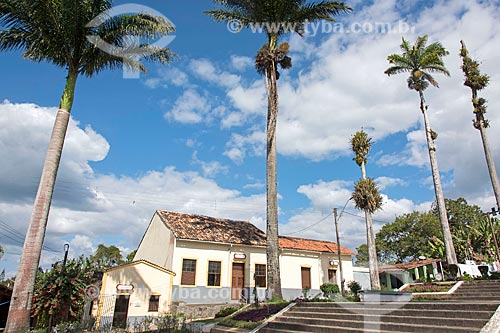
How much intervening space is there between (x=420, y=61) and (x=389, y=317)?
23.3 m

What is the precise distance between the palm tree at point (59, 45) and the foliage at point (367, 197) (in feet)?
53.4

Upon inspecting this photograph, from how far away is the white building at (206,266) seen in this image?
1809 centimetres

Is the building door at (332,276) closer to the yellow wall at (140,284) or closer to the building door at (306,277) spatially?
the building door at (306,277)

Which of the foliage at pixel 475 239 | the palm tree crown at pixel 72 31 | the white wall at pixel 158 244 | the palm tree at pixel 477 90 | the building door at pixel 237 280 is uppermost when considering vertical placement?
the palm tree at pixel 477 90

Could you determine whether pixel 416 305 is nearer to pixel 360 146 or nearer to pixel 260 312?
pixel 260 312

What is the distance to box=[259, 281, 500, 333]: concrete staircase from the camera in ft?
26.9

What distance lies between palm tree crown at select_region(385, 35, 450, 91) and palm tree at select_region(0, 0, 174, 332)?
21.0 meters

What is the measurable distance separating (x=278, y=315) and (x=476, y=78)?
23.5 meters

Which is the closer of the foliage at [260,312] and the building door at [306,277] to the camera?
the foliage at [260,312]

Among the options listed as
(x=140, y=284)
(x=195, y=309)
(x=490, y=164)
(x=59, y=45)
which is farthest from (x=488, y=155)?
(x=59, y=45)

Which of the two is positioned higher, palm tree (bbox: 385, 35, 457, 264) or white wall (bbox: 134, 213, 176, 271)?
palm tree (bbox: 385, 35, 457, 264)

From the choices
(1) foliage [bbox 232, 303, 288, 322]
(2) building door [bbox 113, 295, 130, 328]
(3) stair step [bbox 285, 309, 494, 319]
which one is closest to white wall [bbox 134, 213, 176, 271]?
(2) building door [bbox 113, 295, 130, 328]

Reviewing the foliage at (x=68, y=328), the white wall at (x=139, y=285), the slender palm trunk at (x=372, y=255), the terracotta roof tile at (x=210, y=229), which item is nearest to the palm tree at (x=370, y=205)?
the slender palm trunk at (x=372, y=255)

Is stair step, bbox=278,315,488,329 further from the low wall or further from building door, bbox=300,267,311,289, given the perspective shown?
building door, bbox=300,267,311,289
